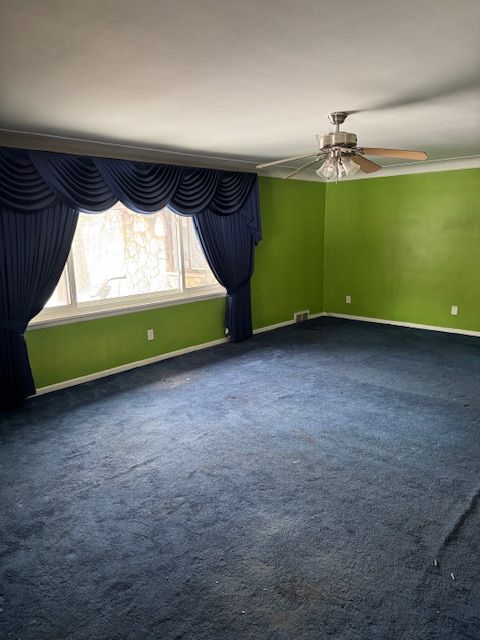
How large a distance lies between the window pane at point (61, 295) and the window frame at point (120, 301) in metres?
0.02

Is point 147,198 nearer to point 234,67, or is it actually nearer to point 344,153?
point 344,153

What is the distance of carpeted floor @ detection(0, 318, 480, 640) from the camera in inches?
67.9

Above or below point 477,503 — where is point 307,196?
above

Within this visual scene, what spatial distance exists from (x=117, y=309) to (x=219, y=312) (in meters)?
1.42

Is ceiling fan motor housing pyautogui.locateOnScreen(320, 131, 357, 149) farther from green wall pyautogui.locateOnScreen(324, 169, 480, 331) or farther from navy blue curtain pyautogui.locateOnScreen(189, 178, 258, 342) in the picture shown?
green wall pyautogui.locateOnScreen(324, 169, 480, 331)

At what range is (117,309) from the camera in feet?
14.5

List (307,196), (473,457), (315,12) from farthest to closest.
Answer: (307,196) → (473,457) → (315,12)

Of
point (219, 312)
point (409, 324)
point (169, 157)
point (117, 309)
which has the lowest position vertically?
point (409, 324)

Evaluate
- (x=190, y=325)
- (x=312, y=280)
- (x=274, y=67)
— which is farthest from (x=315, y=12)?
(x=312, y=280)

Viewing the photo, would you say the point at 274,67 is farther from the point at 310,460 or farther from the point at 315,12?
the point at 310,460

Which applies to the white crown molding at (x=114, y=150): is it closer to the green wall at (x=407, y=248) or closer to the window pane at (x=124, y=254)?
the window pane at (x=124, y=254)

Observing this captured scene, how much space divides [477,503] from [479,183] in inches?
170

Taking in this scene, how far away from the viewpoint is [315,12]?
1.57 meters

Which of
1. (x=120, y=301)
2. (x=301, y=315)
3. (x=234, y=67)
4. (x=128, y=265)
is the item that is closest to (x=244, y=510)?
(x=234, y=67)
